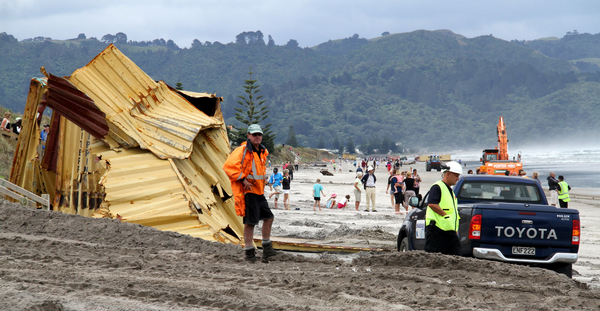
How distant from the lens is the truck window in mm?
7641

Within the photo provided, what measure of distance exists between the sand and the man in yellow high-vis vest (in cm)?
25

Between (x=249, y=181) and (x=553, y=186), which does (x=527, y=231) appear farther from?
(x=553, y=186)

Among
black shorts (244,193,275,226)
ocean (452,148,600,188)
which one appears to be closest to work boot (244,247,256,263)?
black shorts (244,193,275,226)

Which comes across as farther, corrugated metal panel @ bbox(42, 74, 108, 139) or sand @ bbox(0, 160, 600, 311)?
corrugated metal panel @ bbox(42, 74, 108, 139)

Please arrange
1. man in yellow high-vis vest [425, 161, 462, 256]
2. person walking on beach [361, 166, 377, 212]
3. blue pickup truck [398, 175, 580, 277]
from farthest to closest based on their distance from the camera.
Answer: person walking on beach [361, 166, 377, 212] < blue pickup truck [398, 175, 580, 277] < man in yellow high-vis vest [425, 161, 462, 256]

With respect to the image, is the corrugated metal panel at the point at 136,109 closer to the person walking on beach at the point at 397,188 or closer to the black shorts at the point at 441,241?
the black shorts at the point at 441,241

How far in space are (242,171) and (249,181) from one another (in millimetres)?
158

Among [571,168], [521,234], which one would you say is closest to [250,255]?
[521,234]

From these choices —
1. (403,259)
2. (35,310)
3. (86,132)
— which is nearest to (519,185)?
(403,259)

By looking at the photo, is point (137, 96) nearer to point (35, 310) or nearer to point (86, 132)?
point (86, 132)

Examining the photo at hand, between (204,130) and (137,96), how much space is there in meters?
1.46

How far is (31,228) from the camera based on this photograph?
23.9 feet

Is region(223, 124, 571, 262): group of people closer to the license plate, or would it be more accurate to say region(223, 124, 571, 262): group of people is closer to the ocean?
the license plate

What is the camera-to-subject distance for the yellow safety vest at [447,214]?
19.3 feet
